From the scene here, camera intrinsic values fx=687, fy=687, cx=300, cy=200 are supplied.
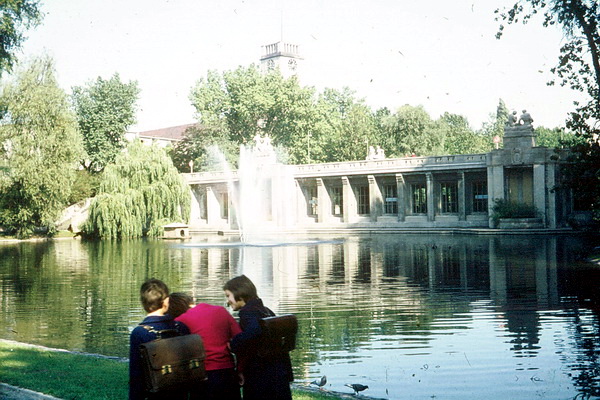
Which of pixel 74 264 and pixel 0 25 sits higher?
pixel 0 25

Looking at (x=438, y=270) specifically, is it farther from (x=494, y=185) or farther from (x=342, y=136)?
(x=342, y=136)

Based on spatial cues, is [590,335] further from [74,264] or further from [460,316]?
[74,264]

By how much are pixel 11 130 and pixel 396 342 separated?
4112 cm

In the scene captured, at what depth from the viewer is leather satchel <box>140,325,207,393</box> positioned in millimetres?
5078

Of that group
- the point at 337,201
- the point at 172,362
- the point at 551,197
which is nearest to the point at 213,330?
the point at 172,362

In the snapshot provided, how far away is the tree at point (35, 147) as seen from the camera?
46.4 meters

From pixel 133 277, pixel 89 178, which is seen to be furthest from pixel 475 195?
pixel 133 277

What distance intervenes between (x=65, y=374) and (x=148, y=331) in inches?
156

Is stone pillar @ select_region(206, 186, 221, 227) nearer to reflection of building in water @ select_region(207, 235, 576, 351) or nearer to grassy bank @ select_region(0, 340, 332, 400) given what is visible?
reflection of building in water @ select_region(207, 235, 576, 351)

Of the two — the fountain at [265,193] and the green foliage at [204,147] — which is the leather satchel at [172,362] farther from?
the green foliage at [204,147]

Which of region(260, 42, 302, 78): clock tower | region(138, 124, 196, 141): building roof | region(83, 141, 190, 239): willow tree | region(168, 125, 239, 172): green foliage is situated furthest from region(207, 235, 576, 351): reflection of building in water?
region(260, 42, 302, 78): clock tower

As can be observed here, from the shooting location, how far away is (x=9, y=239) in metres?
50.8

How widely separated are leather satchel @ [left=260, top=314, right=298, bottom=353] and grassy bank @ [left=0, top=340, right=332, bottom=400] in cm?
236

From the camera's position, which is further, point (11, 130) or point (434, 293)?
point (11, 130)
